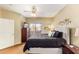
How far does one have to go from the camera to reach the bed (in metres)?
2.92

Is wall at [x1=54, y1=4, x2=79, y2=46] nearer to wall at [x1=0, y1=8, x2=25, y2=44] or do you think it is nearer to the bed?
the bed

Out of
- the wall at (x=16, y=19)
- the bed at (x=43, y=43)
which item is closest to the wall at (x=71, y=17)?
the bed at (x=43, y=43)

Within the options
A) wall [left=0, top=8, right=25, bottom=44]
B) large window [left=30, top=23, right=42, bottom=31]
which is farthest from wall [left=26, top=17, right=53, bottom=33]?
wall [left=0, top=8, right=25, bottom=44]

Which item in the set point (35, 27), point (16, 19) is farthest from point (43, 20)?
point (16, 19)

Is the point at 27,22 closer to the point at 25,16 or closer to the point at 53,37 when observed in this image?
the point at 25,16

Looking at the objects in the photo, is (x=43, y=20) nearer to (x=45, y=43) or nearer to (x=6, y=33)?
(x=45, y=43)

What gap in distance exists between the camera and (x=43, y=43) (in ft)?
10.3

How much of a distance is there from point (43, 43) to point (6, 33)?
0.99m

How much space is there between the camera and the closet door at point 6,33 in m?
2.70

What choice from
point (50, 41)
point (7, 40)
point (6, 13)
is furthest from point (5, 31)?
point (50, 41)

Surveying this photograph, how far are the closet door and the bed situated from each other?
0.42 meters

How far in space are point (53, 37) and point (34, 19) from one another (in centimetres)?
67

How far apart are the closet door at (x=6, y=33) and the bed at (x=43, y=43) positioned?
0.42 metres

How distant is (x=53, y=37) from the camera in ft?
9.70
